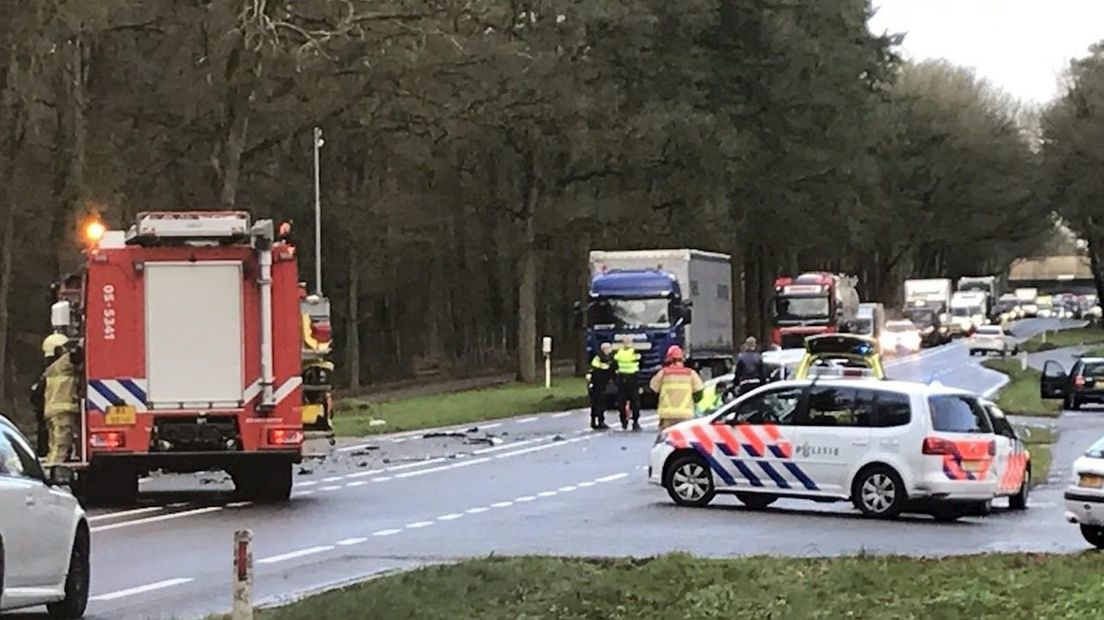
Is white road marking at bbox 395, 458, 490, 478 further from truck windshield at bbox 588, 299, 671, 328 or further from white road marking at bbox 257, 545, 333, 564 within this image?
truck windshield at bbox 588, 299, 671, 328

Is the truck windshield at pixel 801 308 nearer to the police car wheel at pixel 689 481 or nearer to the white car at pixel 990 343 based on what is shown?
the white car at pixel 990 343

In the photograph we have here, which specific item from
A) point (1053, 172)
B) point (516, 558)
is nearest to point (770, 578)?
point (516, 558)

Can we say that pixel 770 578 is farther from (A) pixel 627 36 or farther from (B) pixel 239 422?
(A) pixel 627 36

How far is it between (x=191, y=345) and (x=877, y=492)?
801 centimetres

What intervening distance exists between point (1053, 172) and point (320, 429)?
8121 cm

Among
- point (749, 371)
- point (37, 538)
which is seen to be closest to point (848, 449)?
point (37, 538)

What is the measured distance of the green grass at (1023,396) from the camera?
151 ft

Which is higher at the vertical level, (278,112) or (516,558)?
(278,112)

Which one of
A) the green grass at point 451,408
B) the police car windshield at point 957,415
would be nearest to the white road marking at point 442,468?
the green grass at point 451,408

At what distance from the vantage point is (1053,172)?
101m

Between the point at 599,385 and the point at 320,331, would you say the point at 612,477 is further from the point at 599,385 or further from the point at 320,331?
the point at 599,385

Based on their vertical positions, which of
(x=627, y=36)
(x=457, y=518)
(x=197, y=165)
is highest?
(x=627, y=36)

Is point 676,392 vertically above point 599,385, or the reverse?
point 676,392

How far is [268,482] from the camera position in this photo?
958 inches
